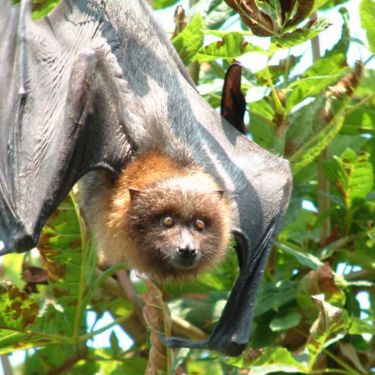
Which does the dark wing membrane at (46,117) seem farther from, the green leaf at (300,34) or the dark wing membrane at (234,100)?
the green leaf at (300,34)

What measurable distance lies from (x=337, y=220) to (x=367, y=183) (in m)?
0.38

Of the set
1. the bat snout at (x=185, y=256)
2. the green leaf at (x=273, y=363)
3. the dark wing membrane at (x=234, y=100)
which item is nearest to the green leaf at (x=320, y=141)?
the dark wing membrane at (x=234, y=100)

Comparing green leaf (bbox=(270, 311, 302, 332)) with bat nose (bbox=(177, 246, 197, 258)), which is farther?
bat nose (bbox=(177, 246, 197, 258))

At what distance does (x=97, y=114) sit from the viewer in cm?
638

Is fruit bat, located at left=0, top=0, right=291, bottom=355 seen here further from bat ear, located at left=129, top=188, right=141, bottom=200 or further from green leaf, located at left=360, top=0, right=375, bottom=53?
green leaf, located at left=360, top=0, right=375, bottom=53

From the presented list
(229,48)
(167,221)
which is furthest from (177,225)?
(229,48)

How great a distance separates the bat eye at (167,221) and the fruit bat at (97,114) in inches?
17.6

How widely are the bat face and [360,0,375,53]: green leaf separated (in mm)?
1534

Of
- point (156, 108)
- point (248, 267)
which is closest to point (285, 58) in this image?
point (156, 108)

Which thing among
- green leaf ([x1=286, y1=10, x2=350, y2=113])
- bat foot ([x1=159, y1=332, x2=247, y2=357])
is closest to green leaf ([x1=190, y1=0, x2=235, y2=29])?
green leaf ([x1=286, y1=10, x2=350, y2=113])

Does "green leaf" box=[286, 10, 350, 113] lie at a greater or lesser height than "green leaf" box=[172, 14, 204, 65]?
lesser

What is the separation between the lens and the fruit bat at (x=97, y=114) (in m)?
6.21

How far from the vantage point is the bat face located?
21.9 feet

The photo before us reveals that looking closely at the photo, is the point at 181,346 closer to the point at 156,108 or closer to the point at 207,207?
the point at 207,207
